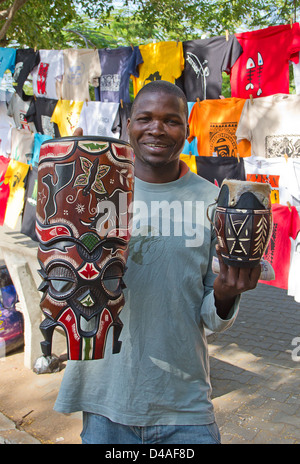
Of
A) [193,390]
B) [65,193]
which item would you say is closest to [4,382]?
[193,390]

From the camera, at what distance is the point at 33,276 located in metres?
4.31

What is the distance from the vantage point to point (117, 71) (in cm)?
466

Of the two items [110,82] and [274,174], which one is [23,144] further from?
[274,174]

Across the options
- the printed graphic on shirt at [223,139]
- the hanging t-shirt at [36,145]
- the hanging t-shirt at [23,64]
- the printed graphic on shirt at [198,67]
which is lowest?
the printed graphic on shirt at [223,139]

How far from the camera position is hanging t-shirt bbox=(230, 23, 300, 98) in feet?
11.6

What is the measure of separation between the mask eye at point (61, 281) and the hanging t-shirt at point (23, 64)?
4.65 m

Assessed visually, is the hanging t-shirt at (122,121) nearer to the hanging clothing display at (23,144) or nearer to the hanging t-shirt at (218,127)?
the hanging t-shirt at (218,127)

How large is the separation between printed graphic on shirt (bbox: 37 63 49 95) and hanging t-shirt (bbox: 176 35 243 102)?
181 cm

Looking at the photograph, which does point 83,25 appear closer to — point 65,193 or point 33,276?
point 33,276

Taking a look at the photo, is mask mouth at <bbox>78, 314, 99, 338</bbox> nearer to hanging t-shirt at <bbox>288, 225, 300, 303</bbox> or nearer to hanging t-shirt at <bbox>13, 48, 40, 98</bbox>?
hanging t-shirt at <bbox>288, 225, 300, 303</bbox>

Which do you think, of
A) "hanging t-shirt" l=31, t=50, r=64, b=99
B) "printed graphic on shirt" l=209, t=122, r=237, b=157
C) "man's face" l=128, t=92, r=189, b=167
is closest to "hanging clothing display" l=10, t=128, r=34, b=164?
"hanging t-shirt" l=31, t=50, r=64, b=99

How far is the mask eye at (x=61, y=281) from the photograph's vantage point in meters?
1.34

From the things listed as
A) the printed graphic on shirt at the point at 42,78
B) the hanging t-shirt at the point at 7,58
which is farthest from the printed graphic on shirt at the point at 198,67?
the hanging t-shirt at the point at 7,58

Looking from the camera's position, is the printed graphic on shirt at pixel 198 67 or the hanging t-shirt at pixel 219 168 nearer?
the hanging t-shirt at pixel 219 168
